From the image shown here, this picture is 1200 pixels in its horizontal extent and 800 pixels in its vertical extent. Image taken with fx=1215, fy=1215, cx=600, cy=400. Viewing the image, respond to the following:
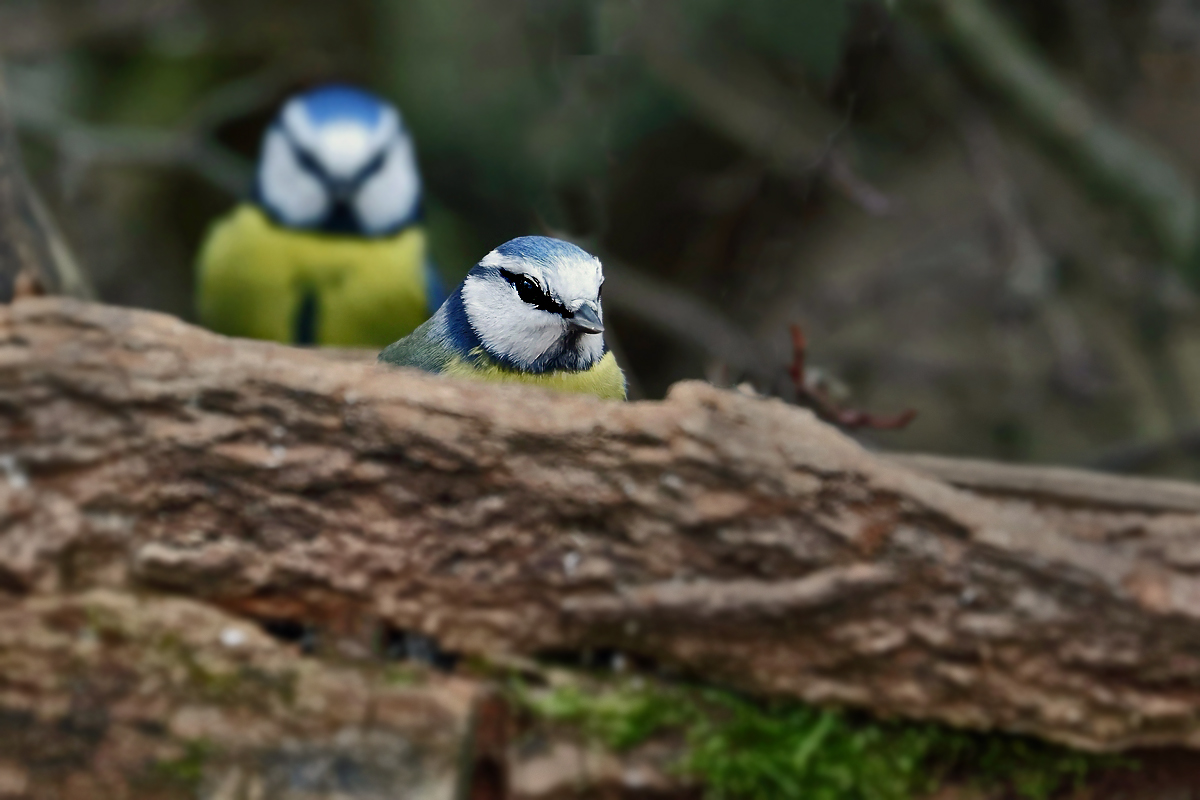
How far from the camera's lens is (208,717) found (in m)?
1.27

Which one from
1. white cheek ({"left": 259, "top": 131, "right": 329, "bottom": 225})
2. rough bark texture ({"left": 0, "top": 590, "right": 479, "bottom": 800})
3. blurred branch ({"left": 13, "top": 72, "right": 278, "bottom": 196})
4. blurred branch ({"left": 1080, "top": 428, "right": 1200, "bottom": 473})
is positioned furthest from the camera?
blurred branch ({"left": 13, "top": 72, "right": 278, "bottom": 196})

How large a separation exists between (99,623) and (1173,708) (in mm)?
1164

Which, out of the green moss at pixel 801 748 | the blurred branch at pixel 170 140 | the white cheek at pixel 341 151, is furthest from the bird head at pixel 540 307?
the blurred branch at pixel 170 140

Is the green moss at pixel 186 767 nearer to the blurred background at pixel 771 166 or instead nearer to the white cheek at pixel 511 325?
the white cheek at pixel 511 325

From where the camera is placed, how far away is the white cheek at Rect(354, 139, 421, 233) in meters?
2.80

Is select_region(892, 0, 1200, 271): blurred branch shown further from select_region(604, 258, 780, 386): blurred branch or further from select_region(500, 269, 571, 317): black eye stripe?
select_region(500, 269, 571, 317): black eye stripe

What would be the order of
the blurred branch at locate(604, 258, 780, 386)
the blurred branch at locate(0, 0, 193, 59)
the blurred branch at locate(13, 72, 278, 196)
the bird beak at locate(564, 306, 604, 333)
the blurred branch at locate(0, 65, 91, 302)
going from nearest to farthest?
1. the bird beak at locate(564, 306, 604, 333)
2. the blurred branch at locate(0, 65, 91, 302)
3. the blurred branch at locate(604, 258, 780, 386)
4. the blurred branch at locate(13, 72, 278, 196)
5. the blurred branch at locate(0, 0, 193, 59)

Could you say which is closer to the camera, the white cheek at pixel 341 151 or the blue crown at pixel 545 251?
the blue crown at pixel 545 251

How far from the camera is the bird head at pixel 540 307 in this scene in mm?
1602

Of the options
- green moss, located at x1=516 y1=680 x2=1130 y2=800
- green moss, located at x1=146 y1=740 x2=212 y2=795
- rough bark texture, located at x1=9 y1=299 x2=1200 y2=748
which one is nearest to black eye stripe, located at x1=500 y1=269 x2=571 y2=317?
rough bark texture, located at x1=9 y1=299 x2=1200 y2=748

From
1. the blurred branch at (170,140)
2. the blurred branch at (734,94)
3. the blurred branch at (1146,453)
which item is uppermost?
the blurred branch at (734,94)

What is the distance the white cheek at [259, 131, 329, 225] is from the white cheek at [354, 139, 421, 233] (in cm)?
9

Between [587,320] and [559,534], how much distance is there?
37cm

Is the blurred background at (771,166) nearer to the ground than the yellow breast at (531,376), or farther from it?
farther from it
